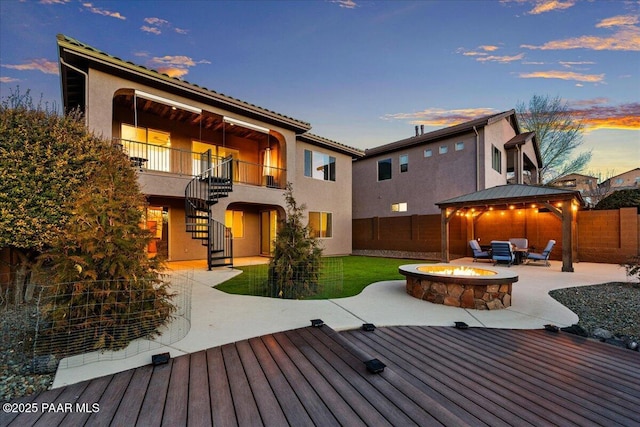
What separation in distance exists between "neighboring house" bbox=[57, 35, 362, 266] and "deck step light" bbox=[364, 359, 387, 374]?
4534 millimetres

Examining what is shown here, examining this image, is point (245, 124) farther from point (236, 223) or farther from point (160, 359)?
point (160, 359)

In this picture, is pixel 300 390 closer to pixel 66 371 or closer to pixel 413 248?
pixel 66 371

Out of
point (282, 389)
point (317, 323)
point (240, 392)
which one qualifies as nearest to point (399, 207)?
point (317, 323)

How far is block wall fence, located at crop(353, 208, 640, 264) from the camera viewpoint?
1122 cm

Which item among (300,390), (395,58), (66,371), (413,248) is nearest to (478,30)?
(395,58)

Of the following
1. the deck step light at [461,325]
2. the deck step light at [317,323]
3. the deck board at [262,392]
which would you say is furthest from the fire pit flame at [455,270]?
the deck board at [262,392]

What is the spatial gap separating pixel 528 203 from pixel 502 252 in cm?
232

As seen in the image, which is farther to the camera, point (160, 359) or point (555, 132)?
point (555, 132)

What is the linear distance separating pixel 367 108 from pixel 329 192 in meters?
4.99

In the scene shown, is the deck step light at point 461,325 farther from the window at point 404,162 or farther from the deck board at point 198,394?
the window at point 404,162

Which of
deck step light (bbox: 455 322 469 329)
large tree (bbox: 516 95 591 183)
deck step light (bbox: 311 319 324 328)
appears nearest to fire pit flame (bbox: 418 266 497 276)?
deck step light (bbox: 455 322 469 329)

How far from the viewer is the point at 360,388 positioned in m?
2.41

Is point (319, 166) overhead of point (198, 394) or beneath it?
overhead

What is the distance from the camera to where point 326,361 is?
2.94 m
